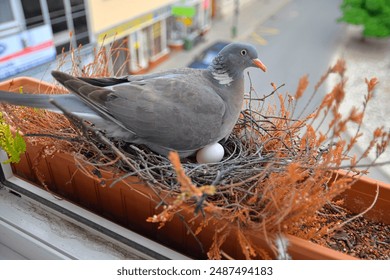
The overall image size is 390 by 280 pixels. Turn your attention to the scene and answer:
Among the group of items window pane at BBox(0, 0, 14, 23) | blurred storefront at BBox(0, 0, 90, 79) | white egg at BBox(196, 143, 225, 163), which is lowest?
blurred storefront at BBox(0, 0, 90, 79)

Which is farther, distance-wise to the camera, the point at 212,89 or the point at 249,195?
the point at 212,89

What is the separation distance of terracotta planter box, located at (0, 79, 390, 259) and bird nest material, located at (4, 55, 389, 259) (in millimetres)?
24

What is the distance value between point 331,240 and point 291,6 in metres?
8.82

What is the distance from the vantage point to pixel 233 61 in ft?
2.66

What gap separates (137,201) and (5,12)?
299 cm

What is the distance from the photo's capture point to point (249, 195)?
2.07ft

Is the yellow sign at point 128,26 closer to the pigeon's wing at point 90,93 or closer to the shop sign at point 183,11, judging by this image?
the shop sign at point 183,11

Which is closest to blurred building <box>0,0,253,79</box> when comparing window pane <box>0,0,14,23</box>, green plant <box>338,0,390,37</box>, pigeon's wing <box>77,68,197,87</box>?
window pane <box>0,0,14,23</box>

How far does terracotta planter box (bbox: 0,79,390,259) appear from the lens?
626mm

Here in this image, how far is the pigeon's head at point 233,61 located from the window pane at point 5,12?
111 inches

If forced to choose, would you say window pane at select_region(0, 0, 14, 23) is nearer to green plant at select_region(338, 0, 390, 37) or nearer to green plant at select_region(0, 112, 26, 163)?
green plant at select_region(0, 112, 26, 163)

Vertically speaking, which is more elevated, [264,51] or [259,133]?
[259,133]
